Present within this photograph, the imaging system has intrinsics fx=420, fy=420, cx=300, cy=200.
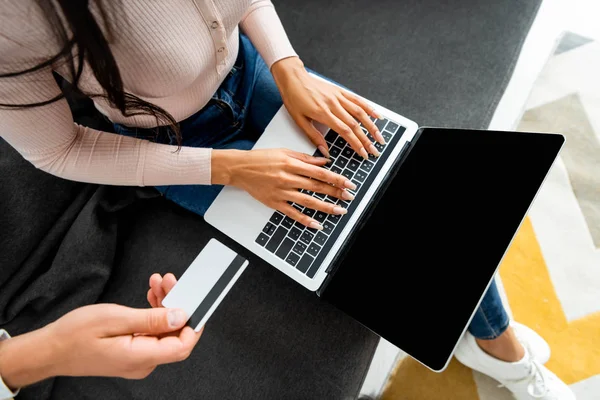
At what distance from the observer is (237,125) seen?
0.99 metres

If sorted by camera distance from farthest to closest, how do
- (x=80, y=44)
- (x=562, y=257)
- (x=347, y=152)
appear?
(x=562, y=257) → (x=347, y=152) → (x=80, y=44)

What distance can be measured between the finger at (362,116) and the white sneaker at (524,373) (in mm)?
607

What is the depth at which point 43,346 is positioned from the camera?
24.1 inches

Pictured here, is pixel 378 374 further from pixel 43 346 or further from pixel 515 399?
pixel 43 346

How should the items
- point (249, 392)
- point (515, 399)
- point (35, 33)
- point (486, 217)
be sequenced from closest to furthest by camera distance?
point (35, 33) < point (486, 217) < point (249, 392) < point (515, 399)

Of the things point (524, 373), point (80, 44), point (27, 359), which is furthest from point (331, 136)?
point (524, 373)

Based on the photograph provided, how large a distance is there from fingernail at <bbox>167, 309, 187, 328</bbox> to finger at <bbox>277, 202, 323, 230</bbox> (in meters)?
0.29

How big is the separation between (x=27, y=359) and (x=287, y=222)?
1.57 ft

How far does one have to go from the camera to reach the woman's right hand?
818 millimetres

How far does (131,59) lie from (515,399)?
1286 mm

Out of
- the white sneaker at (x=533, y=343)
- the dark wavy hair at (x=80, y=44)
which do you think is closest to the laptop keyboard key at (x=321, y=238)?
the dark wavy hair at (x=80, y=44)

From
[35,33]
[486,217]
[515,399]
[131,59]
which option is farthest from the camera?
[515,399]

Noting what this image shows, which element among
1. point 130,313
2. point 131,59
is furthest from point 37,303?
point 131,59

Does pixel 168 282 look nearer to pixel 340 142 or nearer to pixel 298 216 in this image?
pixel 298 216
